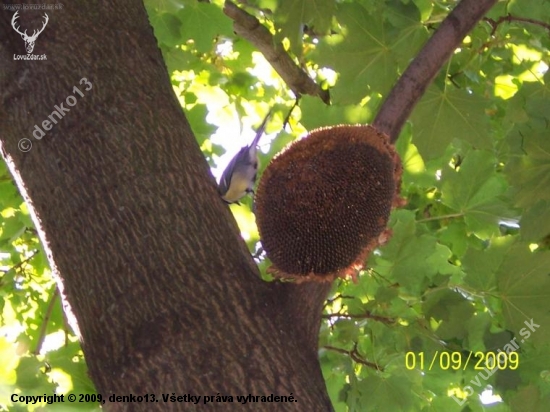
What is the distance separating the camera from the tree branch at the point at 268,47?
3.41 m

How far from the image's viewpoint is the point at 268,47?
11.3 ft

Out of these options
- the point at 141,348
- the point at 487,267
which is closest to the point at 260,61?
the point at 487,267

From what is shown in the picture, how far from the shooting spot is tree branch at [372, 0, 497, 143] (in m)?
1.72

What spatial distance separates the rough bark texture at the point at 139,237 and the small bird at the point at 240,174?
1.52 ft

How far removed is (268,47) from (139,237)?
2.14 meters

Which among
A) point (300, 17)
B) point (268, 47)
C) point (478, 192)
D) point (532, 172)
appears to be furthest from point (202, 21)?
point (532, 172)

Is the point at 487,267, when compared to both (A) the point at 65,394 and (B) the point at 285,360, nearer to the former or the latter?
(B) the point at 285,360

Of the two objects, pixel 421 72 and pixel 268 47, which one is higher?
pixel 421 72

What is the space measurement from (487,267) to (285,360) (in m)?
0.97

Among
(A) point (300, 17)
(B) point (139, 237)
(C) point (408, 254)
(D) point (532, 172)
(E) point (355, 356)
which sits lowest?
(E) point (355, 356)

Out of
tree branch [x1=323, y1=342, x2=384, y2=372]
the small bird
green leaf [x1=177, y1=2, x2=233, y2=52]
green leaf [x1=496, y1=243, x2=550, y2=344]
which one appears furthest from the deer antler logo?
green leaf [x1=496, y1=243, x2=550, y2=344]

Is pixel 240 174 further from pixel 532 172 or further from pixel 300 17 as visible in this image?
pixel 532 172

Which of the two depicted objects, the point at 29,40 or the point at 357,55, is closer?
the point at 29,40

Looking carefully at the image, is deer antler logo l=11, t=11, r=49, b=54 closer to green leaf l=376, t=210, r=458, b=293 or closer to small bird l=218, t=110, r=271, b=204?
small bird l=218, t=110, r=271, b=204
